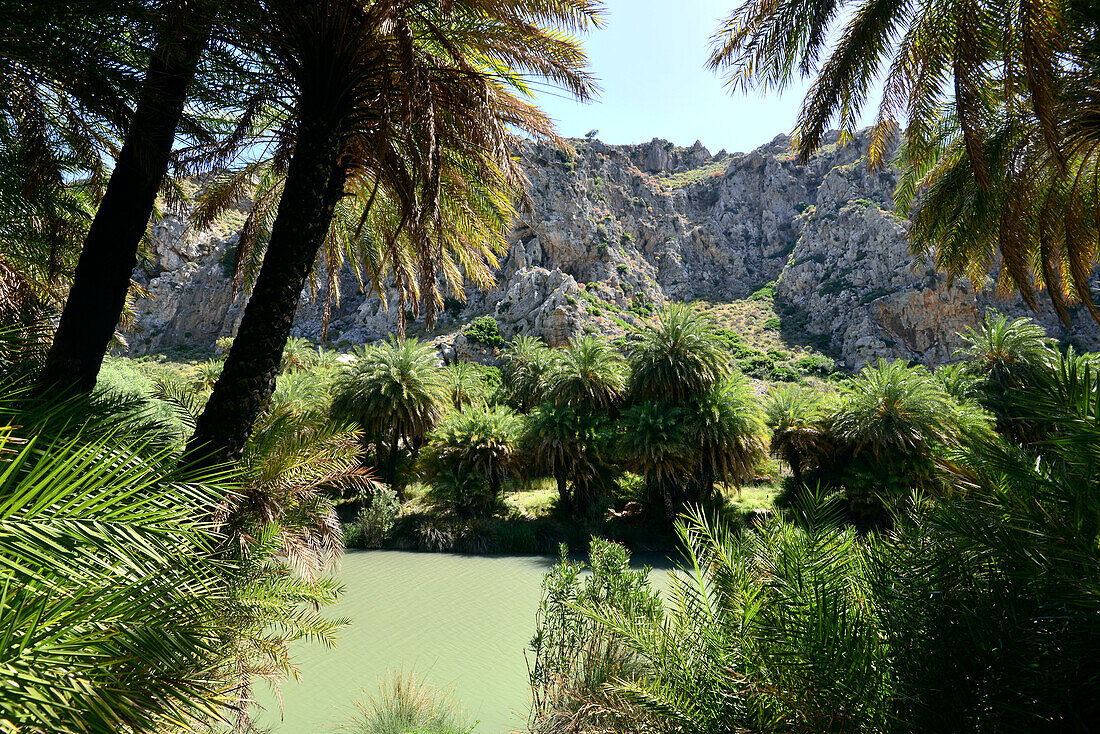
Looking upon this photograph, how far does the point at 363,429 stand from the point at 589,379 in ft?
47.0

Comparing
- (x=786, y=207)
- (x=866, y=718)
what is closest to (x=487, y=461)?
(x=866, y=718)

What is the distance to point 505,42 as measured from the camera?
17.1 ft

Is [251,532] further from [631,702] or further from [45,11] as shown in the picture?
[45,11]

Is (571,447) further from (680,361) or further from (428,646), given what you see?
(428,646)

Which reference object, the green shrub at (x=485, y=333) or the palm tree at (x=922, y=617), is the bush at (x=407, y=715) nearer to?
the palm tree at (x=922, y=617)

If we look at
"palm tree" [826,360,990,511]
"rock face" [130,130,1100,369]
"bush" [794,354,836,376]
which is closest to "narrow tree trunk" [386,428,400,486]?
"palm tree" [826,360,990,511]

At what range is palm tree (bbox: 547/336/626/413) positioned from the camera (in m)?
19.9

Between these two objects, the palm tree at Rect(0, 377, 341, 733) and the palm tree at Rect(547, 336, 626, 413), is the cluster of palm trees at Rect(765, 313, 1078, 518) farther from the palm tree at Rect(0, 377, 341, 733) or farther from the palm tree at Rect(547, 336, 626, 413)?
the palm tree at Rect(0, 377, 341, 733)

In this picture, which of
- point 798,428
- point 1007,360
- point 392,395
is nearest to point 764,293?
point 1007,360

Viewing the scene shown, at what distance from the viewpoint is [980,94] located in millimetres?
5266

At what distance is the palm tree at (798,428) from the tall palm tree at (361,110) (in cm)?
1619

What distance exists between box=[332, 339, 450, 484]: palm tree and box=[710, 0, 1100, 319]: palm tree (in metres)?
16.6

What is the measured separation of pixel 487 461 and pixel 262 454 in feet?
49.0

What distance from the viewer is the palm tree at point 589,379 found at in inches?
784
